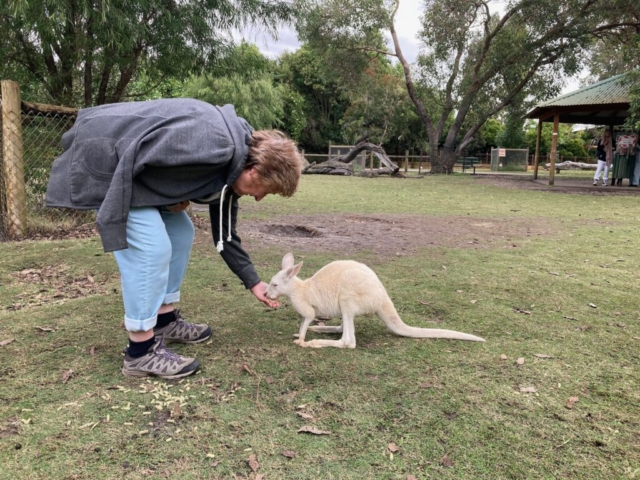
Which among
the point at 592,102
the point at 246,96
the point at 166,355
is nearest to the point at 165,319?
the point at 166,355

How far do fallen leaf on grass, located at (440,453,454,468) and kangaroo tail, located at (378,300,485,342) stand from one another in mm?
994

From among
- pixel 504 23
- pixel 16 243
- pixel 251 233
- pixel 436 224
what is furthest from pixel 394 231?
pixel 504 23

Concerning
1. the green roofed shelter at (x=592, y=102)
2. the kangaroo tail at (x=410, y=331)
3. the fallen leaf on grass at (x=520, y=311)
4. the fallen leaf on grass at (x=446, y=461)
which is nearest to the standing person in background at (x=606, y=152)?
the green roofed shelter at (x=592, y=102)

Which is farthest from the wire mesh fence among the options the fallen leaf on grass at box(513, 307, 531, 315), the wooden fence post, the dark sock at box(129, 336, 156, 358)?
the fallen leaf on grass at box(513, 307, 531, 315)

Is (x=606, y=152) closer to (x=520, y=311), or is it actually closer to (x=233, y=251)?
(x=520, y=311)

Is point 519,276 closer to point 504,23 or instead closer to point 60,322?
point 60,322

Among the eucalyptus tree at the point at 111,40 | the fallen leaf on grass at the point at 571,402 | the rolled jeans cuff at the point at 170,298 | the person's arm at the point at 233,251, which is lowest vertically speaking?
the fallen leaf on grass at the point at 571,402

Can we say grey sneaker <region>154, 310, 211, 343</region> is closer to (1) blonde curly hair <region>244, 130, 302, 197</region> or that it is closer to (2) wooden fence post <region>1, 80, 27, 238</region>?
(1) blonde curly hair <region>244, 130, 302, 197</region>

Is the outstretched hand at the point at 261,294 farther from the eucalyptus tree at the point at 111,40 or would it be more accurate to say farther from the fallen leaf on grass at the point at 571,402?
the eucalyptus tree at the point at 111,40

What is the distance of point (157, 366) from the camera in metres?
2.19

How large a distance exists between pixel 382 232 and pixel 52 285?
3.75m

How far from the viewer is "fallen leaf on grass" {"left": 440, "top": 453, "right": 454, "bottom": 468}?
1.65 meters

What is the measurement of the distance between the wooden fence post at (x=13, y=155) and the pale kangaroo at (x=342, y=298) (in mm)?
3602

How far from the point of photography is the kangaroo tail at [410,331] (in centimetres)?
263
